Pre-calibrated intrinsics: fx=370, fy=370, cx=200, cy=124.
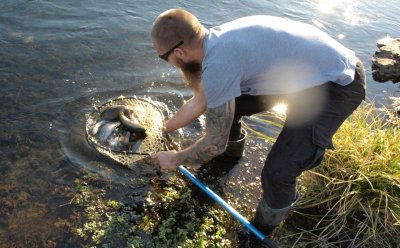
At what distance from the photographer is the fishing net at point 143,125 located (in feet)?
14.4

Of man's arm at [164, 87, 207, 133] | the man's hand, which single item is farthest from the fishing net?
the man's hand

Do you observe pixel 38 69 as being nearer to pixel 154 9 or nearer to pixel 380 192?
pixel 154 9

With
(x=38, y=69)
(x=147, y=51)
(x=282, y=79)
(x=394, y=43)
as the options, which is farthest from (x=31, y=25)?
(x=394, y=43)

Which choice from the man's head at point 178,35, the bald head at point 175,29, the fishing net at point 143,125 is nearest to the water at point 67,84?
the fishing net at point 143,125

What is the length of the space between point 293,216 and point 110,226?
201 centimetres

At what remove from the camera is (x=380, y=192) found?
3.87 m

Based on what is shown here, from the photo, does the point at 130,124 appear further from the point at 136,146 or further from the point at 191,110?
the point at 191,110

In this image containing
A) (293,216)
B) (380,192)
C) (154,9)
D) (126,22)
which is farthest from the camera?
(154,9)

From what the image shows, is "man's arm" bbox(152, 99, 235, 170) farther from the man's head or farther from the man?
the man's head

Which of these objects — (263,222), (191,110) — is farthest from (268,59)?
(263,222)

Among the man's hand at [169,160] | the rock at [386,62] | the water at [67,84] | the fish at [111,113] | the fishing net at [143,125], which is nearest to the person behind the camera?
the man's hand at [169,160]

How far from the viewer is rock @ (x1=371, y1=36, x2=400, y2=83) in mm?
8141

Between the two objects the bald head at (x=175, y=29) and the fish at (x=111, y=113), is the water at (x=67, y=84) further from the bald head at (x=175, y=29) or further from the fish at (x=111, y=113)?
the bald head at (x=175, y=29)

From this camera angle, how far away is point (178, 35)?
117 inches
